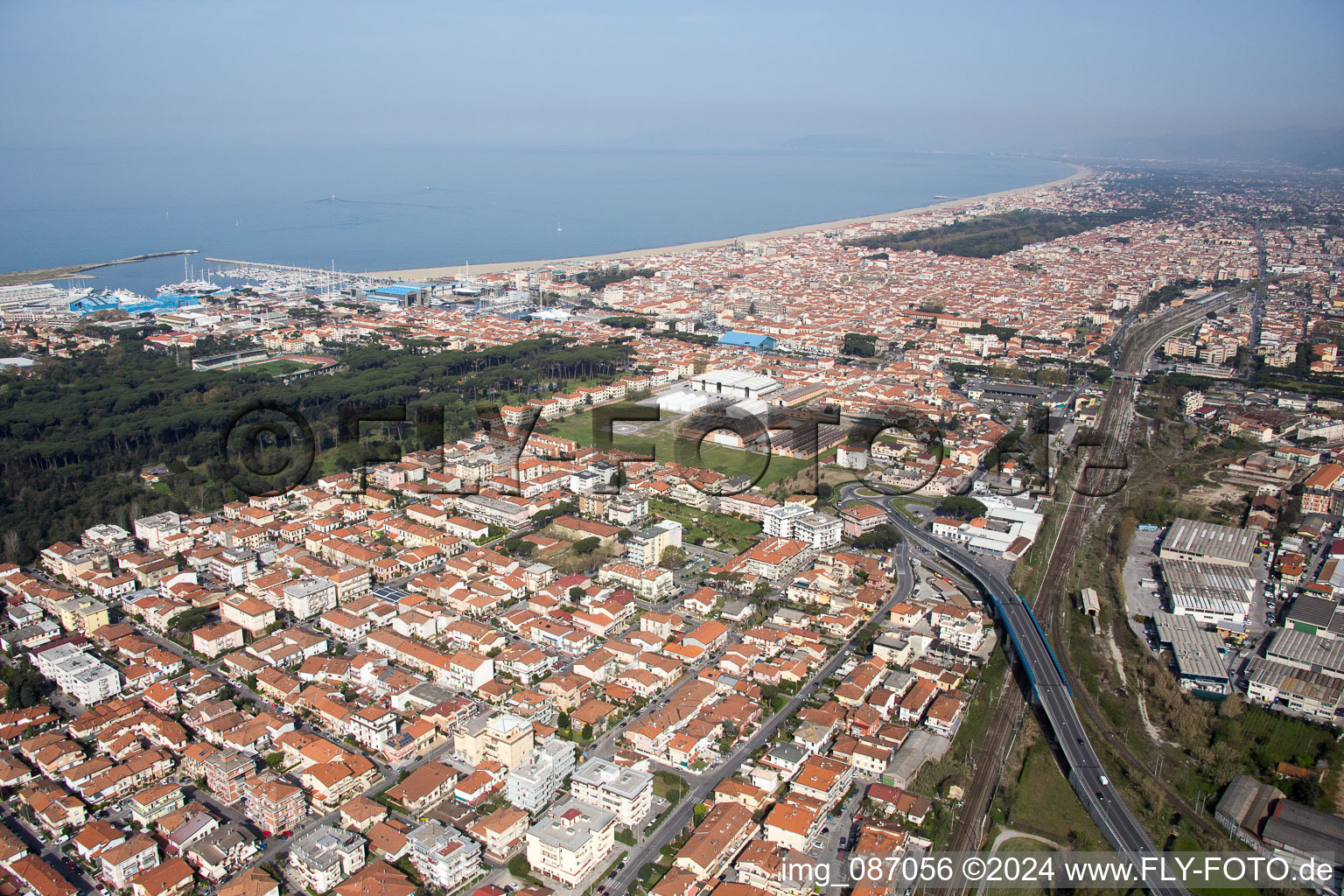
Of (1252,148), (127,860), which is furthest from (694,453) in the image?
(1252,148)

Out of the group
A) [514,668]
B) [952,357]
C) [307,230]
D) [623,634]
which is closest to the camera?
[514,668]

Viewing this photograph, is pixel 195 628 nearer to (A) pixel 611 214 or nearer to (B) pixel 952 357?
(B) pixel 952 357

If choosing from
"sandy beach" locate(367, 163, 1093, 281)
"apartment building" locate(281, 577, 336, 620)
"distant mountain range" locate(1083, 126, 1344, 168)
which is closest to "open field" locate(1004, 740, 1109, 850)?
"apartment building" locate(281, 577, 336, 620)

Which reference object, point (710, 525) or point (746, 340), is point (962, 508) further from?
point (746, 340)

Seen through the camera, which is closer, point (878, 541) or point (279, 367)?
point (878, 541)

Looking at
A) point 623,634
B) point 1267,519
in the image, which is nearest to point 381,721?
point 623,634

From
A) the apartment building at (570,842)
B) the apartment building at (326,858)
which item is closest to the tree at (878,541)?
the apartment building at (570,842)

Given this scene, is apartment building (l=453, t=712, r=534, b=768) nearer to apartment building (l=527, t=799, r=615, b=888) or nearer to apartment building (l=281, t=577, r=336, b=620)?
apartment building (l=527, t=799, r=615, b=888)
